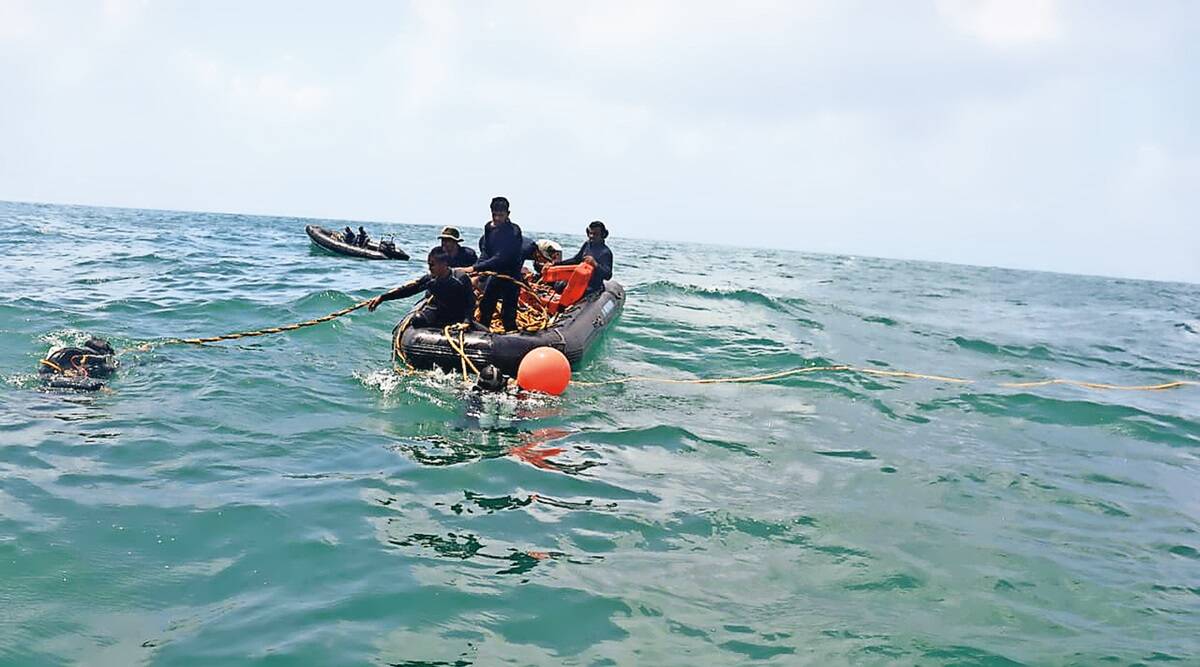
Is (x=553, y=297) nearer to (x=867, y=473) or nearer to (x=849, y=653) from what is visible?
(x=867, y=473)

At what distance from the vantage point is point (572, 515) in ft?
19.8

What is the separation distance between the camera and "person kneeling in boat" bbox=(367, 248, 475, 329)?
30.0 ft

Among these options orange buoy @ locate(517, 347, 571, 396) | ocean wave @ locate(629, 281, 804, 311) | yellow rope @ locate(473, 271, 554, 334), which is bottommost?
orange buoy @ locate(517, 347, 571, 396)

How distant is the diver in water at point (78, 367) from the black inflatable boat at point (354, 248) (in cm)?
1874

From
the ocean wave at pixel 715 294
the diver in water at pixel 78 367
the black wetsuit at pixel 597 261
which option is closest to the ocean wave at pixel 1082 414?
the black wetsuit at pixel 597 261

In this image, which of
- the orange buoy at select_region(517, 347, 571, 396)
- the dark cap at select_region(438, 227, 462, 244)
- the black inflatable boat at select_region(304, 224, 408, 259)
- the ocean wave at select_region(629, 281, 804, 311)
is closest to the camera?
the orange buoy at select_region(517, 347, 571, 396)

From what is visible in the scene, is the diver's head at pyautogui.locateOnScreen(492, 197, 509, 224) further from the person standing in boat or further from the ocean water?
the ocean water

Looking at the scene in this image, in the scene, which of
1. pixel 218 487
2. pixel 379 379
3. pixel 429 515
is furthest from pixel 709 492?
pixel 379 379

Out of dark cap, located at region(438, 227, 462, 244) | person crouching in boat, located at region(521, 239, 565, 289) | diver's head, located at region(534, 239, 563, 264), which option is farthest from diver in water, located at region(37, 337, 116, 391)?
diver's head, located at region(534, 239, 563, 264)

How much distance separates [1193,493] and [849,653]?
18.9 feet

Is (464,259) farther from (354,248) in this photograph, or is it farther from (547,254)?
(354,248)

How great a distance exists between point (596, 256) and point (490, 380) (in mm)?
4936

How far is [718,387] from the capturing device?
10930 millimetres

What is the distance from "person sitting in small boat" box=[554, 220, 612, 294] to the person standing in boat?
7.38 feet
